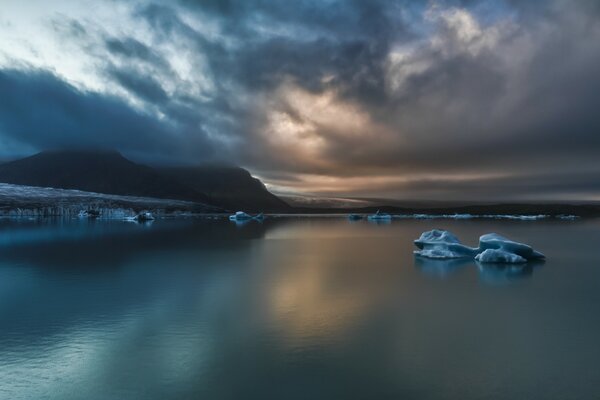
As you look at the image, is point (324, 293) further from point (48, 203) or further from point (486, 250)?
point (48, 203)

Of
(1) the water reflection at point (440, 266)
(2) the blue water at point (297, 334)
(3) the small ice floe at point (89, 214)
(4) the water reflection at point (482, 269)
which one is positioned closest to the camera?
(2) the blue water at point (297, 334)

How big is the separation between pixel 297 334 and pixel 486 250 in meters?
18.7

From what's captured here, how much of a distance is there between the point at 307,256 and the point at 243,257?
4.92 meters

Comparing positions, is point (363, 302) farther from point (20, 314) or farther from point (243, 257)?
point (243, 257)

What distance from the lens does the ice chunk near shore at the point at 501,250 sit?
26.1 m

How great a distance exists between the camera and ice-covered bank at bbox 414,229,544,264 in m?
26.2

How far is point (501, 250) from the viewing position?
26594 millimetres

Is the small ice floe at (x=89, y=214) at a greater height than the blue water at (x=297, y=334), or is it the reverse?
the small ice floe at (x=89, y=214)

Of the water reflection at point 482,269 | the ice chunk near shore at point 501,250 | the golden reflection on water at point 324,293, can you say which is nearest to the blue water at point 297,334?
Result: the golden reflection on water at point 324,293

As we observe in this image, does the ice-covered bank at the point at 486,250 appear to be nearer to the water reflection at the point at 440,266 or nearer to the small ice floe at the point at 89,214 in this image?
the water reflection at the point at 440,266

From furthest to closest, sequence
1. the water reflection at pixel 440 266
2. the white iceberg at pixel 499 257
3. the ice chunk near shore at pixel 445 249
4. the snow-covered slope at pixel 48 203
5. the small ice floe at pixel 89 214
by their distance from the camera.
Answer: the small ice floe at pixel 89 214 < the snow-covered slope at pixel 48 203 < the ice chunk near shore at pixel 445 249 < the white iceberg at pixel 499 257 < the water reflection at pixel 440 266

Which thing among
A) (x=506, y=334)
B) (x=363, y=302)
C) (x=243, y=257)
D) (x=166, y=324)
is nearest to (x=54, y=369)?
(x=166, y=324)

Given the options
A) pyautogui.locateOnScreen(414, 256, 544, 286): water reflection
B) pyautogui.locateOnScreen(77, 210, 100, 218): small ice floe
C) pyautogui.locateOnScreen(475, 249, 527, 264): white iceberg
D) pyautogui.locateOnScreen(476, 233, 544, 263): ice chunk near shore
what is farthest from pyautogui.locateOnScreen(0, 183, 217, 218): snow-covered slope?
pyautogui.locateOnScreen(475, 249, 527, 264): white iceberg

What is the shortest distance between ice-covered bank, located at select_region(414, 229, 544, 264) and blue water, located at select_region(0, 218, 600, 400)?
100 inches
